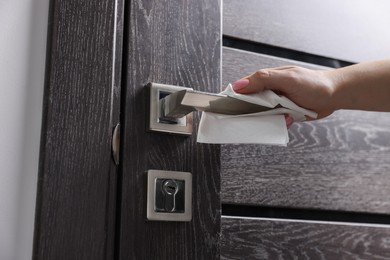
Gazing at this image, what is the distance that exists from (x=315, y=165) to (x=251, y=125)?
10.3 inches

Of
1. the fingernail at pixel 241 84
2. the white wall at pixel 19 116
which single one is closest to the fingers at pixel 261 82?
the fingernail at pixel 241 84

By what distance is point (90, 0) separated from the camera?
0.77 meters

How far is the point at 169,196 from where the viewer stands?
0.77 m

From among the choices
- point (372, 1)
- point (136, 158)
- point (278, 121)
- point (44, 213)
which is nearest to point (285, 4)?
point (372, 1)

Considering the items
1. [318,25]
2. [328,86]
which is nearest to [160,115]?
[328,86]

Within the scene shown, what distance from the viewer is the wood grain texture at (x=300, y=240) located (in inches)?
34.1

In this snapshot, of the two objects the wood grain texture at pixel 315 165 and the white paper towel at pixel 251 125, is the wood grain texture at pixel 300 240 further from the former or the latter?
the white paper towel at pixel 251 125

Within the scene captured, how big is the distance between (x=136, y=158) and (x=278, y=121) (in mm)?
200

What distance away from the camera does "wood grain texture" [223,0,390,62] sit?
96cm

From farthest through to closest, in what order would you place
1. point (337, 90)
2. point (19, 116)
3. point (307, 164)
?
point (307, 164) < point (337, 90) < point (19, 116)

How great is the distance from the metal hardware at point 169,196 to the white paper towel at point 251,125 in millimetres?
64

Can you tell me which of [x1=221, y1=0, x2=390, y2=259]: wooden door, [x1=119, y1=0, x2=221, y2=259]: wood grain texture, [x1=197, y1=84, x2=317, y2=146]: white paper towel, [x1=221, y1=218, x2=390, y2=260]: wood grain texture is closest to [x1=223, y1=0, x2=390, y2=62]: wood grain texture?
[x1=221, y1=0, x2=390, y2=259]: wooden door

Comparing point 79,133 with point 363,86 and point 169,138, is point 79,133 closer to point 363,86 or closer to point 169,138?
point 169,138

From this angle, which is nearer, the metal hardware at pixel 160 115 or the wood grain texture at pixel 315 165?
the metal hardware at pixel 160 115
